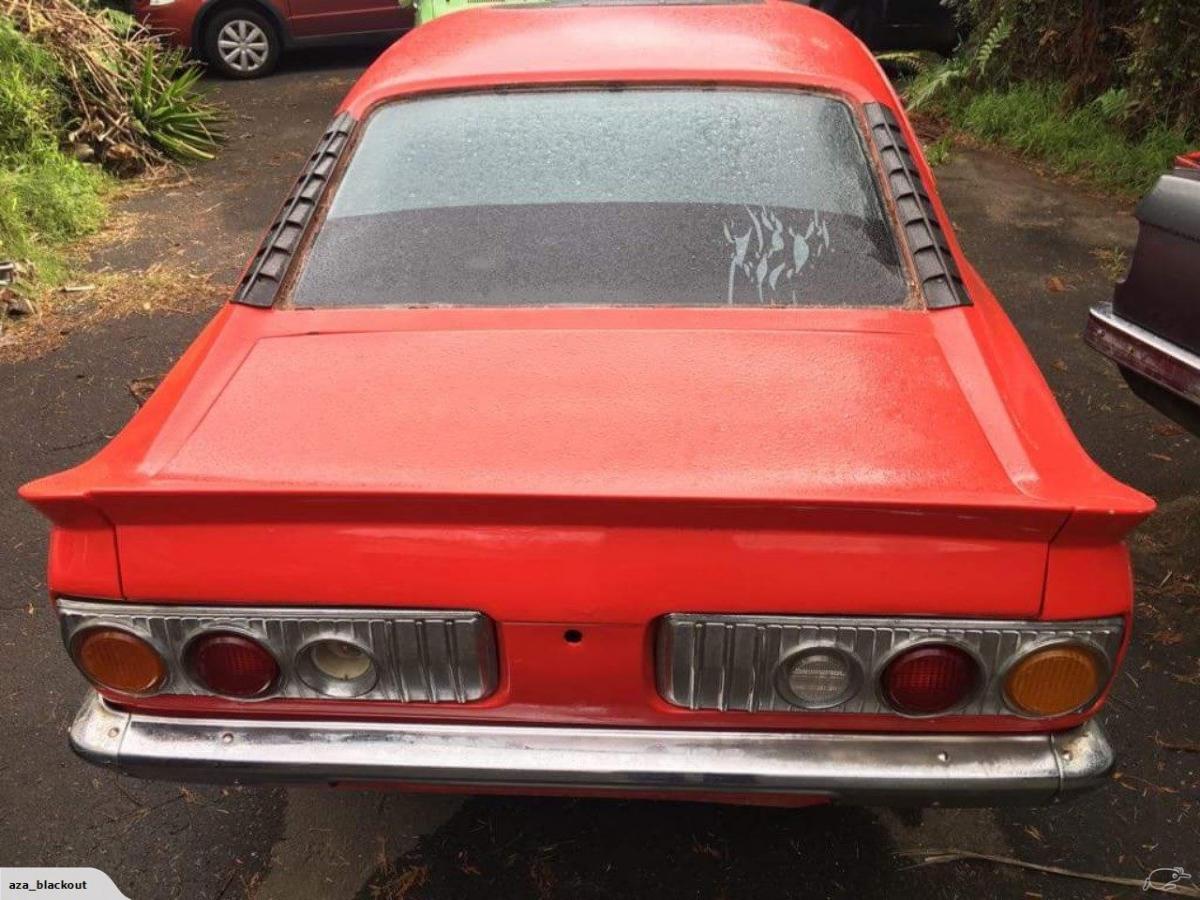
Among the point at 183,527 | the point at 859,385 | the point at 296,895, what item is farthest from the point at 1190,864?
the point at 183,527

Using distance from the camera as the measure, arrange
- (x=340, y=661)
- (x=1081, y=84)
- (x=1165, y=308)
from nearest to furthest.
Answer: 1. (x=340, y=661)
2. (x=1165, y=308)
3. (x=1081, y=84)

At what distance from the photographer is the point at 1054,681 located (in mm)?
1707

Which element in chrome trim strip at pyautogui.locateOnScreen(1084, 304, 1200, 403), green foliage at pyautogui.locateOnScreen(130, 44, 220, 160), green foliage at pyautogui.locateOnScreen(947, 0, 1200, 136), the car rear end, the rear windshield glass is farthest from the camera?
the car rear end

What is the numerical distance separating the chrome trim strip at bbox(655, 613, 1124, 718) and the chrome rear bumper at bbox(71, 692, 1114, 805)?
0.07 meters

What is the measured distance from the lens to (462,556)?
5.45 ft

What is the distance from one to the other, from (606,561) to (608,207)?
1.08 metres

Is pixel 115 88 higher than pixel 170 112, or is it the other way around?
pixel 115 88

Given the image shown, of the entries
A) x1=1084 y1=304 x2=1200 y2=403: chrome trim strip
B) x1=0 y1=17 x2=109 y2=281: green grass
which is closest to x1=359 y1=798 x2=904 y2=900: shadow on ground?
x1=1084 y1=304 x2=1200 y2=403: chrome trim strip

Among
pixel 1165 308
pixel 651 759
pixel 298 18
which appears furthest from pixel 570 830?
pixel 298 18

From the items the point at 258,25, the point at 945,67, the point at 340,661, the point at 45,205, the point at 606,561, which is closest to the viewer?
the point at 606,561

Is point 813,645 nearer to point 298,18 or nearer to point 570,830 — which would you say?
point 570,830

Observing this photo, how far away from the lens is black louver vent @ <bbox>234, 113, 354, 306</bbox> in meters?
2.32

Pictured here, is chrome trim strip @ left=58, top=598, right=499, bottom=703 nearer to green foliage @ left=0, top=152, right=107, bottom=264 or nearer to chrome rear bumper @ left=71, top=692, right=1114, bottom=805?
chrome rear bumper @ left=71, top=692, right=1114, bottom=805

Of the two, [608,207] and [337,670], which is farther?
[608,207]
